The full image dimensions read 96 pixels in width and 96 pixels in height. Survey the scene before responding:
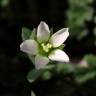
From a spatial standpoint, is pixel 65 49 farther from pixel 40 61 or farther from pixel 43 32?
pixel 40 61

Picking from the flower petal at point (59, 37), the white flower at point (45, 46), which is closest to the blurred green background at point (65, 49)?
the white flower at point (45, 46)

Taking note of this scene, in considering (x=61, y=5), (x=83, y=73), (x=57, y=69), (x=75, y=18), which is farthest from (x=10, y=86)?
(x=61, y=5)

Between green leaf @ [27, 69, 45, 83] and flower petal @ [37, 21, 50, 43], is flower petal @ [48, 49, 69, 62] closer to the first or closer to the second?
flower petal @ [37, 21, 50, 43]

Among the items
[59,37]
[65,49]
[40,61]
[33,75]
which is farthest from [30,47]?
[65,49]

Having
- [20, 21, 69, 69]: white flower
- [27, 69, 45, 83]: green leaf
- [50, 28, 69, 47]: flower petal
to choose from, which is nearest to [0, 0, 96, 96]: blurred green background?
[27, 69, 45, 83]: green leaf

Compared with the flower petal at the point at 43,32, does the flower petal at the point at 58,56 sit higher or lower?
lower

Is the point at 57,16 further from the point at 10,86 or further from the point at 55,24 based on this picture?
the point at 10,86

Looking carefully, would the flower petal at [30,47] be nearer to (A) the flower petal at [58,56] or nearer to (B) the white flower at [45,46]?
(B) the white flower at [45,46]

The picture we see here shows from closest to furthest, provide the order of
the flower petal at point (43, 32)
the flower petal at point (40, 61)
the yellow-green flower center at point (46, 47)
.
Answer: the flower petal at point (40, 61) → the flower petal at point (43, 32) → the yellow-green flower center at point (46, 47)
